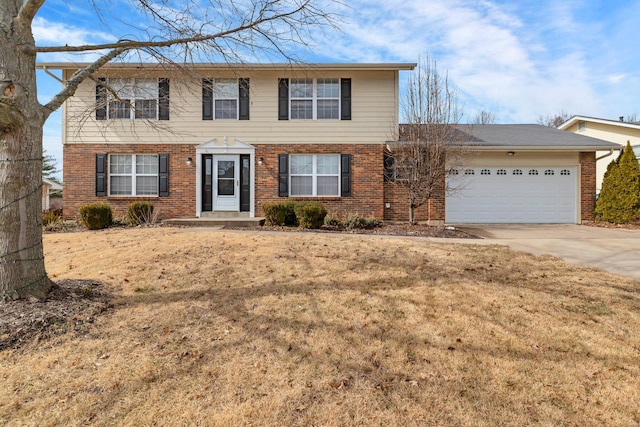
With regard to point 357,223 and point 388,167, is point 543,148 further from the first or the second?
point 357,223

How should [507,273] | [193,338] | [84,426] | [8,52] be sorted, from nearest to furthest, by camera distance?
[84,426], [193,338], [8,52], [507,273]

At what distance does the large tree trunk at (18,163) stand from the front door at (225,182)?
8.55 meters

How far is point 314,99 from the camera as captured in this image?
12.7 metres

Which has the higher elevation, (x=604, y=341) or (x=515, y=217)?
(x=515, y=217)

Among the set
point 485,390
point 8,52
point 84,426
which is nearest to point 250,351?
point 84,426

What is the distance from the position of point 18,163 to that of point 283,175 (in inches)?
352

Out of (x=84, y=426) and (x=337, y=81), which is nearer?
(x=84, y=426)

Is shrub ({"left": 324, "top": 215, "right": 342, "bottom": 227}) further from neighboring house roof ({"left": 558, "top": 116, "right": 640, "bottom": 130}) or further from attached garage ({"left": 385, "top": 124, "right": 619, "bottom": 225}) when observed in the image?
neighboring house roof ({"left": 558, "top": 116, "right": 640, "bottom": 130})

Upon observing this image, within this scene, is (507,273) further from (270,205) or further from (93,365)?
(270,205)

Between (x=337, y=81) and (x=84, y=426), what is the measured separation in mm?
12103

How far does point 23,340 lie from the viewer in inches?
133

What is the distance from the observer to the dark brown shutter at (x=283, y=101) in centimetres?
1270

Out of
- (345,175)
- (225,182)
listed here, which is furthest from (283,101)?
(225,182)

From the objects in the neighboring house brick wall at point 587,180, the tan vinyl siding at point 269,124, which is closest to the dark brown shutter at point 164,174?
the tan vinyl siding at point 269,124
